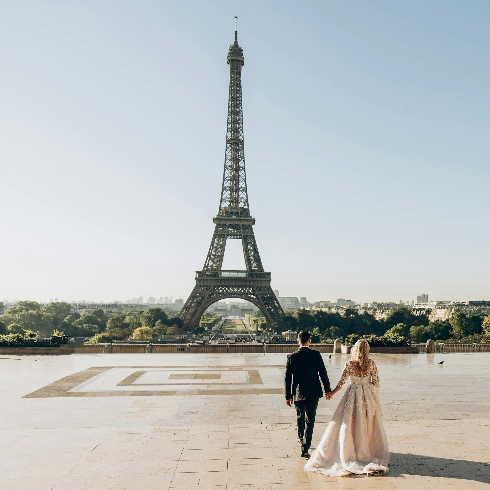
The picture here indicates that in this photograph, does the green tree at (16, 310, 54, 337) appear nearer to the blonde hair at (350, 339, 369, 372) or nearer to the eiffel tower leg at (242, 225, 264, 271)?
the eiffel tower leg at (242, 225, 264, 271)

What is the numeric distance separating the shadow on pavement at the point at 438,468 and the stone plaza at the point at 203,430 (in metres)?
0.02

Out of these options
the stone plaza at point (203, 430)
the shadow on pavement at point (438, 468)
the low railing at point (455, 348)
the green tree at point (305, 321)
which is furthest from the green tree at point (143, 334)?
the shadow on pavement at point (438, 468)

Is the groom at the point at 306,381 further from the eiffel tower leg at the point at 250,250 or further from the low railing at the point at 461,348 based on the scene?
the eiffel tower leg at the point at 250,250

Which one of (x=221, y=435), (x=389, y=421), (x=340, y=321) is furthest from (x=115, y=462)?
(x=340, y=321)

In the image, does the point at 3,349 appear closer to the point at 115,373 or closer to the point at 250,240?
the point at 115,373

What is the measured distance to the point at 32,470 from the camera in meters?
7.12

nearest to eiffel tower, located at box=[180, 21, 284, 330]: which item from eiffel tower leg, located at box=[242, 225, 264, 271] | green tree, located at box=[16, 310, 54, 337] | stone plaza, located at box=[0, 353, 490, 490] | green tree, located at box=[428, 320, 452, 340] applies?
eiffel tower leg, located at box=[242, 225, 264, 271]

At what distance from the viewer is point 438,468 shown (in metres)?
7.07

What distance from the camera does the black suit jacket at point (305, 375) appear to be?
7574 millimetres

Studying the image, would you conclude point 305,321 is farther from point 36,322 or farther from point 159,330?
point 36,322

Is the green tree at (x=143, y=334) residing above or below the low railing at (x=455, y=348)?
below

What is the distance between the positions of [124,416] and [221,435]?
2.81 metres

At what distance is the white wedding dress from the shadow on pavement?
1.06 feet

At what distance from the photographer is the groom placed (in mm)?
7582
